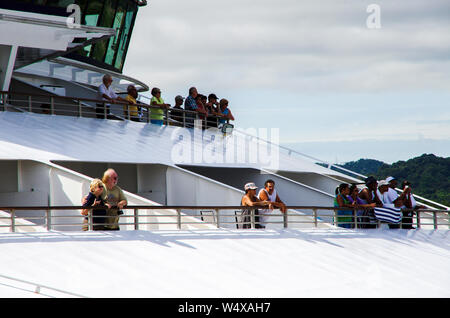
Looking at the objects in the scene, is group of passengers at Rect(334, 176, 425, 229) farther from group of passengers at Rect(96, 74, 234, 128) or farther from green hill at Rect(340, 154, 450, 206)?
green hill at Rect(340, 154, 450, 206)

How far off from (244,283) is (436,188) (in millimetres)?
63928

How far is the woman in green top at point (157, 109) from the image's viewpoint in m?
20.2

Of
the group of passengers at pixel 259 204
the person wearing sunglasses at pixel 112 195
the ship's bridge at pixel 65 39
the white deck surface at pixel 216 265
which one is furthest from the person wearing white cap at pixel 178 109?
the person wearing sunglasses at pixel 112 195

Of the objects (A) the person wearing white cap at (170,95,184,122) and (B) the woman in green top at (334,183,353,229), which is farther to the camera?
(A) the person wearing white cap at (170,95,184,122)

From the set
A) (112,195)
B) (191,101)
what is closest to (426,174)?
(191,101)

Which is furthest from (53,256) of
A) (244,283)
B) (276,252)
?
(276,252)

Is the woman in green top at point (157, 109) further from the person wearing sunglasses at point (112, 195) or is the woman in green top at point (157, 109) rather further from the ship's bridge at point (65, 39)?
the person wearing sunglasses at point (112, 195)

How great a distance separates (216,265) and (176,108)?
1062 centimetres

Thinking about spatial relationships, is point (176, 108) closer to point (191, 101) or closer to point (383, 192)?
point (191, 101)

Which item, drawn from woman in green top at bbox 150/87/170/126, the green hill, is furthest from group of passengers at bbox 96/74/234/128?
the green hill

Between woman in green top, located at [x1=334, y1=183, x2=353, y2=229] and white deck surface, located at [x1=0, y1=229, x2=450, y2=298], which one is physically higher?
woman in green top, located at [x1=334, y1=183, x2=353, y2=229]

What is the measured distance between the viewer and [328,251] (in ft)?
42.1

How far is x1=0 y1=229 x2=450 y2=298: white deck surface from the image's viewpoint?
9.42 m
